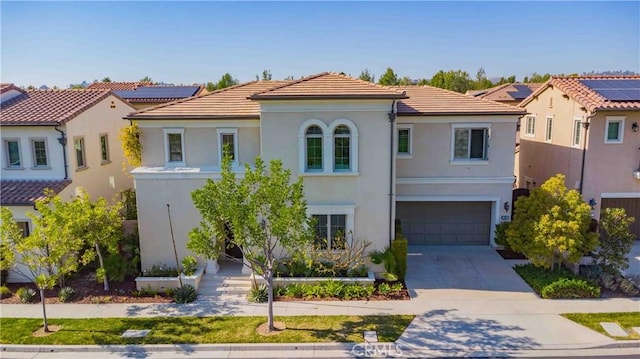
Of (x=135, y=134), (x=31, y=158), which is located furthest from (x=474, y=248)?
(x=31, y=158)

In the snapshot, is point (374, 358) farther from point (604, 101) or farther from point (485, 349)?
point (604, 101)

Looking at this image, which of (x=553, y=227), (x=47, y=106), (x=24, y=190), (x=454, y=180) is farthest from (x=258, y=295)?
(x=47, y=106)

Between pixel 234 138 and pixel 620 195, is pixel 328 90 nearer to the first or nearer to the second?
pixel 234 138

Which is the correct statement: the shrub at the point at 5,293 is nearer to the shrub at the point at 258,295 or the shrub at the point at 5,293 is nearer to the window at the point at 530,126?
the shrub at the point at 258,295

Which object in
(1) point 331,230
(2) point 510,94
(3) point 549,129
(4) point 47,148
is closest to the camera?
(1) point 331,230

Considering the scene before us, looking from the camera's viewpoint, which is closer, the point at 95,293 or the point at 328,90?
the point at 328,90

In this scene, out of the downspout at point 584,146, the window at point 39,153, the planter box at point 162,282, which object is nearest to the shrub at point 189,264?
the planter box at point 162,282
